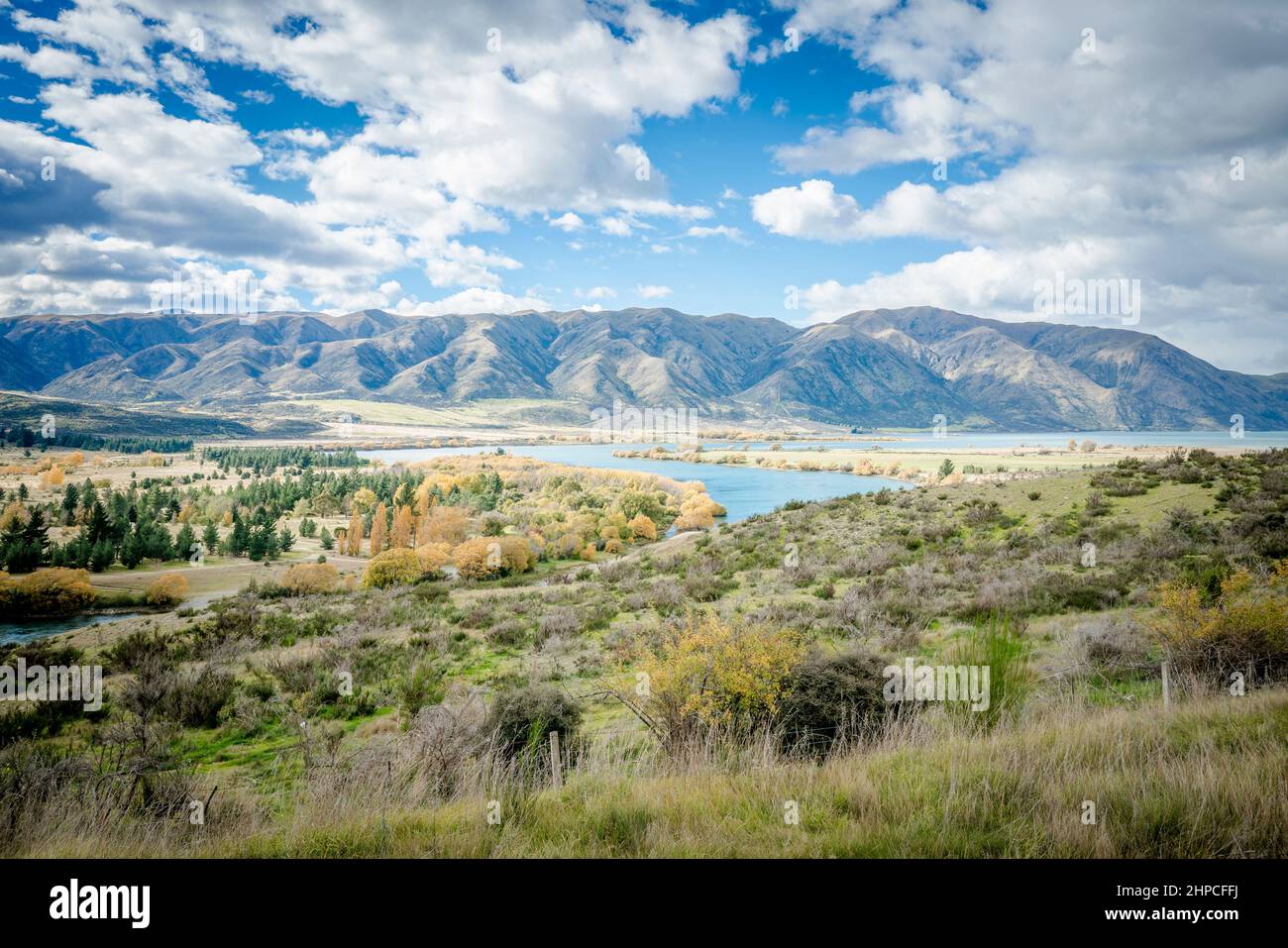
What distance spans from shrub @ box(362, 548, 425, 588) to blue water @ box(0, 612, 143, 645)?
1977cm

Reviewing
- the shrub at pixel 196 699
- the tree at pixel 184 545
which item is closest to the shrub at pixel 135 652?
the shrub at pixel 196 699

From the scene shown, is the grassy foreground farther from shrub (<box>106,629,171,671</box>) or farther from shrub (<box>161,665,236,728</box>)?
shrub (<box>106,629,171,671</box>)

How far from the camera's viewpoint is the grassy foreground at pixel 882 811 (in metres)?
3.24

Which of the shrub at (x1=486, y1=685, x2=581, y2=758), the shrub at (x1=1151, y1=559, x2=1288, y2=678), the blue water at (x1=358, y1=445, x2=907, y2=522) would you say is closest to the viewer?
the shrub at (x1=1151, y1=559, x2=1288, y2=678)

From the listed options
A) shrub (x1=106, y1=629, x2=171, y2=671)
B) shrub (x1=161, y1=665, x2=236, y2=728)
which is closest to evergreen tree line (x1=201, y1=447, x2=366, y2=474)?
shrub (x1=106, y1=629, x2=171, y2=671)

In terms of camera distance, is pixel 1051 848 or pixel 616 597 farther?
pixel 616 597

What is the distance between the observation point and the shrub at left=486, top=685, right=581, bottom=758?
7.80 metres

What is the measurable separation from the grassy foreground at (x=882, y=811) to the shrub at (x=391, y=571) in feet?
125
